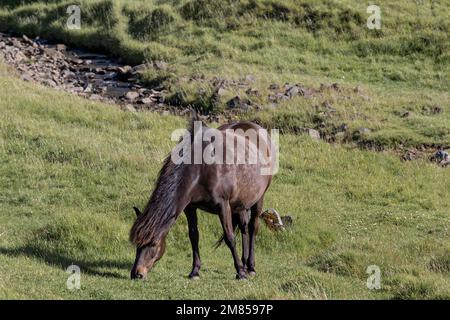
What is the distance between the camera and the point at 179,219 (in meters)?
18.5

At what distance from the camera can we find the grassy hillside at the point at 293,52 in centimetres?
2906

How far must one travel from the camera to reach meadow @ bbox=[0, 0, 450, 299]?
14945 mm

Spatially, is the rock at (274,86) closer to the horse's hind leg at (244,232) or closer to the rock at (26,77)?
the rock at (26,77)

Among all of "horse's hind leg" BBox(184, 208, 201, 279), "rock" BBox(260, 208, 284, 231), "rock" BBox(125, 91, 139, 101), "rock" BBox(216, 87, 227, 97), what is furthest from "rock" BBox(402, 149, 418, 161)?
"rock" BBox(125, 91, 139, 101)

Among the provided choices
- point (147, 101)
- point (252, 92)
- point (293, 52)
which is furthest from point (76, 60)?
point (252, 92)

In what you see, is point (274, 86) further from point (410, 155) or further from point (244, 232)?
point (244, 232)

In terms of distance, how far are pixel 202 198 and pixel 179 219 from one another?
416 centimetres

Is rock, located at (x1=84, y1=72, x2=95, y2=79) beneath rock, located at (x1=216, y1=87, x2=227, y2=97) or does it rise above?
beneath

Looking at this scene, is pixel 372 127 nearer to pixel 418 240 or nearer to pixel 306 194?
pixel 306 194

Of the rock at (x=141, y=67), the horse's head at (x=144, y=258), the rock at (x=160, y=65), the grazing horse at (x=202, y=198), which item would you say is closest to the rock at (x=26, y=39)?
the rock at (x=141, y=67)

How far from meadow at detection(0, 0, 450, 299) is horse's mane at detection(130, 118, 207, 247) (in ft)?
2.70

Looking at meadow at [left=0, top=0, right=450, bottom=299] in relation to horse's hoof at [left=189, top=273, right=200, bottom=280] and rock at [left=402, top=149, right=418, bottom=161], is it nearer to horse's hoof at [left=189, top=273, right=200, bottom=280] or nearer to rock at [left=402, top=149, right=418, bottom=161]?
horse's hoof at [left=189, top=273, right=200, bottom=280]

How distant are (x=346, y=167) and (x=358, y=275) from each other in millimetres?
8652

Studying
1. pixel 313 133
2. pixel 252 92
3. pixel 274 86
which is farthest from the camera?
pixel 274 86
